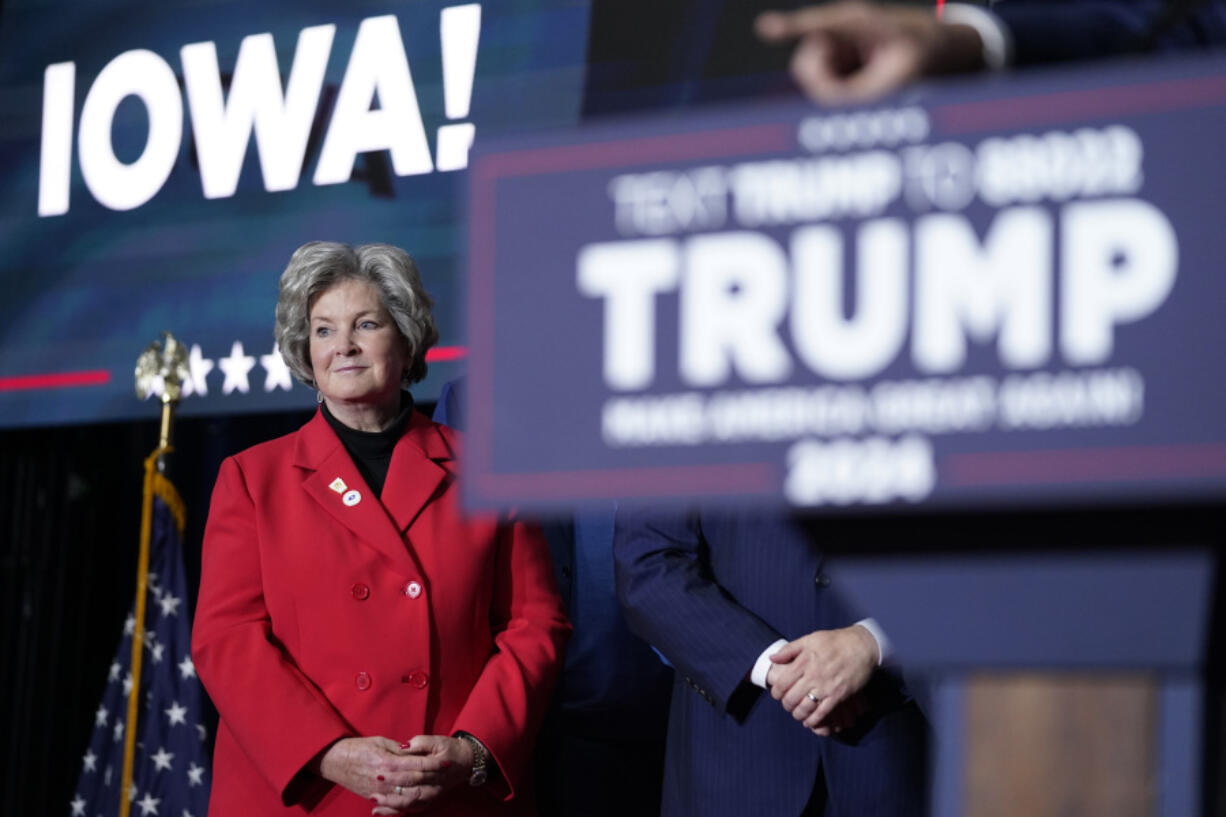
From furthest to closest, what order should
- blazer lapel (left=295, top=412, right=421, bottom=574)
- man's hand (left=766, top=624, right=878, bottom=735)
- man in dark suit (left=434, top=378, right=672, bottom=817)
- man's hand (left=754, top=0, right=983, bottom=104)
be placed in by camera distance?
man in dark suit (left=434, top=378, right=672, bottom=817), blazer lapel (left=295, top=412, right=421, bottom=574), man's hand (left=766, top=624, right=878, bottom=735), man's hand (left=754, top=0, right=983, bottom=104)

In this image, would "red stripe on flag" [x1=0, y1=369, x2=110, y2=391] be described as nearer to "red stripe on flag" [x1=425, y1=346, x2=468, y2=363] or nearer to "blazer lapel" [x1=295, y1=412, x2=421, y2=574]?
"red stripe on flag" [x1=425, y1=346, x2=468, y2=363]

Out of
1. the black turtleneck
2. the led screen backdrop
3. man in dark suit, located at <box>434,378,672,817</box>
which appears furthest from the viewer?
the led screen backdrop

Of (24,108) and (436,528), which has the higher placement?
(24,108)

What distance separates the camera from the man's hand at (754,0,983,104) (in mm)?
941

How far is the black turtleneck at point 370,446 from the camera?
8.08 feet

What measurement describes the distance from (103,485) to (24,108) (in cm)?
102

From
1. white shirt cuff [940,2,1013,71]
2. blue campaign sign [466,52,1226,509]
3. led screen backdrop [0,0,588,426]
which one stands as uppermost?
led screen backdrop [0,0,588,426]

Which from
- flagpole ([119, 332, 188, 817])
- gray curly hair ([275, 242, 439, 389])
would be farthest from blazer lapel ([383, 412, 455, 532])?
flagpole ([119, 332, 188, 817])

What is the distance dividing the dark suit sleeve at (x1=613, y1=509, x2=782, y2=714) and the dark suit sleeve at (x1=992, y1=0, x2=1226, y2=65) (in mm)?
1196

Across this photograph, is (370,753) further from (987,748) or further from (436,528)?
(987,748)

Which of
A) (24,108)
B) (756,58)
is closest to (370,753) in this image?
(756,58)

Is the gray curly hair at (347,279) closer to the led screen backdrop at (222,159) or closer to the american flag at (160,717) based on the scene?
the led screen backdrop at (222,159)

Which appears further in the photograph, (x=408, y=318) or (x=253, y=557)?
(x=408, y=318)

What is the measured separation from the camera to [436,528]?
2385mm
